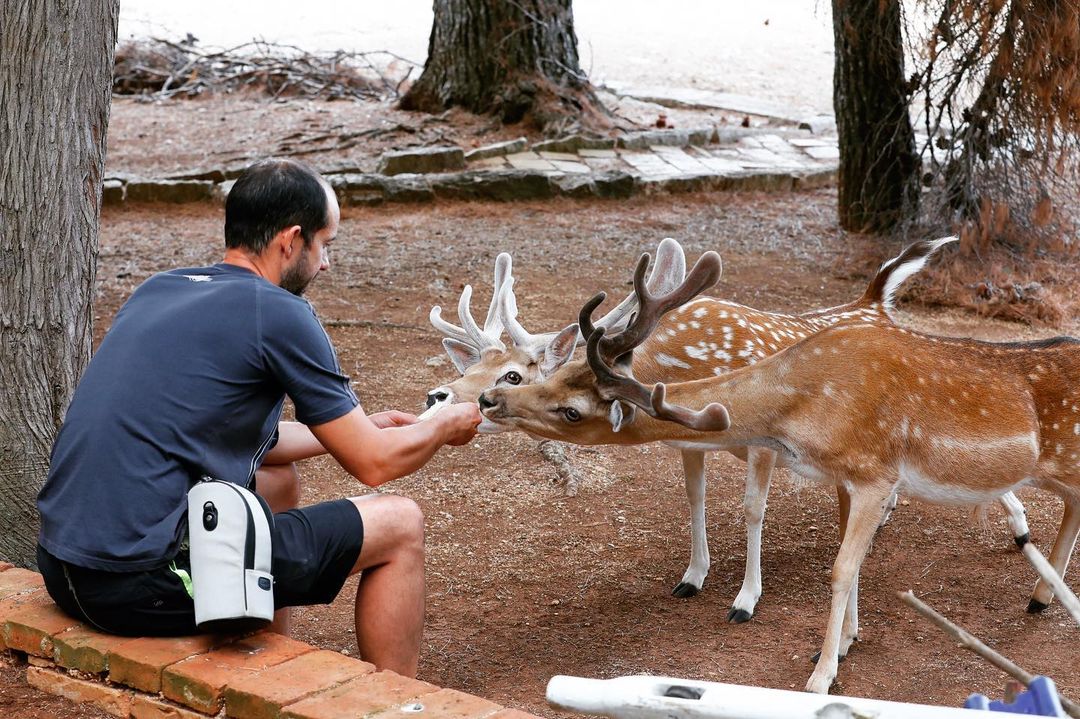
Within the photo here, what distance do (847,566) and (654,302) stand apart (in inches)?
43.4

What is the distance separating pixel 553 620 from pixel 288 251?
1.94 m

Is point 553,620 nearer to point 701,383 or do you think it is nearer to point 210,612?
point 701,383

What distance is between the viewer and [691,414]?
3771 mm

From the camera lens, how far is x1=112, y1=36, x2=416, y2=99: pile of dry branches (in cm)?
1449

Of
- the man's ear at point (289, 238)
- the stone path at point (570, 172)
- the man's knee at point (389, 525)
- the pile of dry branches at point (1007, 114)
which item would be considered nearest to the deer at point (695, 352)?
the man's knee at point (389, 525)

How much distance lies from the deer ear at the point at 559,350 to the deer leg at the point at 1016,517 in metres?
1.86

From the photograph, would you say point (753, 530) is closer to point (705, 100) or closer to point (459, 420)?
point (459, 420)

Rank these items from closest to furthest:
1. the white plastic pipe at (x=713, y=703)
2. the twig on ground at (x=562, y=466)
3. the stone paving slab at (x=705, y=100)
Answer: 1. the white plastic pipe at (x=713, y=703)
2. the twig on ground at (x=562, y=466)
3. the stone paving slab at (x=705, y=100)

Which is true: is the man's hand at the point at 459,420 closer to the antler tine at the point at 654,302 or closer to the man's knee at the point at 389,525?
the man's knee at the point at 389,525

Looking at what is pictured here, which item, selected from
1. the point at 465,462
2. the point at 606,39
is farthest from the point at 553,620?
the point at 606,39

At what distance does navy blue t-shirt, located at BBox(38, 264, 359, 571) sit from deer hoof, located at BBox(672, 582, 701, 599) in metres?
2.13

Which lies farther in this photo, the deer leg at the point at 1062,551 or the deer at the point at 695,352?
the deer at the point at 695,352

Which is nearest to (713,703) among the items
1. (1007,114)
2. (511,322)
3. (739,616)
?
(739,616)

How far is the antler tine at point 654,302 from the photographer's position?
3.92 metres
